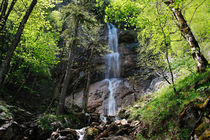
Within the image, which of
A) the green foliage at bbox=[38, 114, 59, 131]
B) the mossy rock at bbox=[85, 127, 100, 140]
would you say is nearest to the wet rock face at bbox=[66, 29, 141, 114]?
the green foliage at bbox=[38, 114, 59, 131]

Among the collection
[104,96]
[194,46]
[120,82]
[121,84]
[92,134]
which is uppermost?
[120,82]

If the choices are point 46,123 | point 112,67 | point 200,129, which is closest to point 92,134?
point 46,123

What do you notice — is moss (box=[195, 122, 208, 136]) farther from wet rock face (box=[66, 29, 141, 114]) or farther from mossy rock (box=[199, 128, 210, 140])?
wet rock face (box=[66, 29, 141, 114])

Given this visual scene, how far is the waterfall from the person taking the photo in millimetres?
18328

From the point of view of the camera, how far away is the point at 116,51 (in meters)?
24.6

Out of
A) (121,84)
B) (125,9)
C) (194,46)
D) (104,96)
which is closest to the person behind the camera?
(194,46)

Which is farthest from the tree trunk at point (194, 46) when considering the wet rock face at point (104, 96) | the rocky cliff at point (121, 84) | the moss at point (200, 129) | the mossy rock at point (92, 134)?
the wet rock face at point (104, 96)

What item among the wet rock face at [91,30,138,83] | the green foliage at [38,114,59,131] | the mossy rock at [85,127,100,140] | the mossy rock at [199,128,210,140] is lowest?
the mossy rock at [85,127,100,140]

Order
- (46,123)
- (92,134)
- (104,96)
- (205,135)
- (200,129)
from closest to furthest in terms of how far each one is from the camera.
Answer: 1. (205,135)
2. (200,129)
3. (92,134)
4. (46,123)
5. (104,96)

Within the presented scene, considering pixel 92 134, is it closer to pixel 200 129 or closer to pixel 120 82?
pixel 200 129

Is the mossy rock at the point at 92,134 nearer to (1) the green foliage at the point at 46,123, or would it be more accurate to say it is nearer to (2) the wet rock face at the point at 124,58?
(1) the green foliage at the point at 46,123

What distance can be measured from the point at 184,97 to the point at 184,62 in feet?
4.43

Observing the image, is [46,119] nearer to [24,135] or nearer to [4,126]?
[24,135]

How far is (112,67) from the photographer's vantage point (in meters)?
23.5
